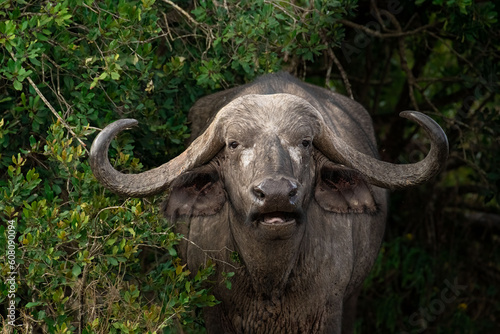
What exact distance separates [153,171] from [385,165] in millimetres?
1389

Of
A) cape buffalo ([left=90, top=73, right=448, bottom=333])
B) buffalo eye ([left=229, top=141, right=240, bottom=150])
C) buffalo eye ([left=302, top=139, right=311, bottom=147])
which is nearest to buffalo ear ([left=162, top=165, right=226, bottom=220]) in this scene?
cape buffalo ([left=90, top=73, right=448, bottom=333])

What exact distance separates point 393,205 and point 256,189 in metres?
4.63

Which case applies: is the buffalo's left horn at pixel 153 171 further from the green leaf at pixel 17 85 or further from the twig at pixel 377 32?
the twig at pixel 377 32

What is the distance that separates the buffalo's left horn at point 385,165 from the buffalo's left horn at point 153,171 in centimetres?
62

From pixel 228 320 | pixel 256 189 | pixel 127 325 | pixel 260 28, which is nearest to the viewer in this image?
pixel 256 189

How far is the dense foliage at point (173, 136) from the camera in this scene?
17.4 feet

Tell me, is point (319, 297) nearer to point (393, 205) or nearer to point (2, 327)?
point (2, 327)

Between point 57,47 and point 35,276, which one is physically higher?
point 57,47

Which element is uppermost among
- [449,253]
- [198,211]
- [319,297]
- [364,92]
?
[198,211]

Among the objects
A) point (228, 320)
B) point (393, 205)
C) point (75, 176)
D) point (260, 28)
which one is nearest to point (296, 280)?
point (228, 320)

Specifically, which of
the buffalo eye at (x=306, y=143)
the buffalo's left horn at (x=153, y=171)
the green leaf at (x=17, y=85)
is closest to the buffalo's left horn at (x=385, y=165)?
the buffalo eye at (x=306, y=143)

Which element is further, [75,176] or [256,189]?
[75,176]

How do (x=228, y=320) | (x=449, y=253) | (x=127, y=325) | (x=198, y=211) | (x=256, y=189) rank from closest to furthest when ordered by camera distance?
1. (x=256, y=189)
2. (x=127, y=325)
3. (x=198, y=211)
4. (x=228, y=320)
5. (x=449, y=253)

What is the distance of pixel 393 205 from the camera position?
903 cm
